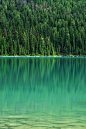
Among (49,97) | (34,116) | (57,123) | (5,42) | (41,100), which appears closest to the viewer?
(57,123)

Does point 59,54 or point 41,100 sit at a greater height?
point 41,100

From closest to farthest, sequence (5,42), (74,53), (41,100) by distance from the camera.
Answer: (41,100) → (5,42) → (74,53)

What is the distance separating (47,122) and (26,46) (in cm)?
17328

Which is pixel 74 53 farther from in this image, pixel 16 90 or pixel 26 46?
pixel 16 90

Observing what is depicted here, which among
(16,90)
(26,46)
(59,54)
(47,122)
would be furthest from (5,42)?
(47,122)

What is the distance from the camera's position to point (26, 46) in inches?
7352

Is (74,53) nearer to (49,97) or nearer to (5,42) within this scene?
(5,42)

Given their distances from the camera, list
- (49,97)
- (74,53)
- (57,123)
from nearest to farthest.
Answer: (57,123)
(49,97)
(74,53)

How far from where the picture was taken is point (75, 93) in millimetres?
24312

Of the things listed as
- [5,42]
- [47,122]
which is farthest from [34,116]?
[5,42]

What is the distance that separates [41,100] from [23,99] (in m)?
1.34

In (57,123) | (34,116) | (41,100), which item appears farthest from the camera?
(41,100)

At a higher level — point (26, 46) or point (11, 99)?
point (11, 99)

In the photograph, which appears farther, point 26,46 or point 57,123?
point 26,46
